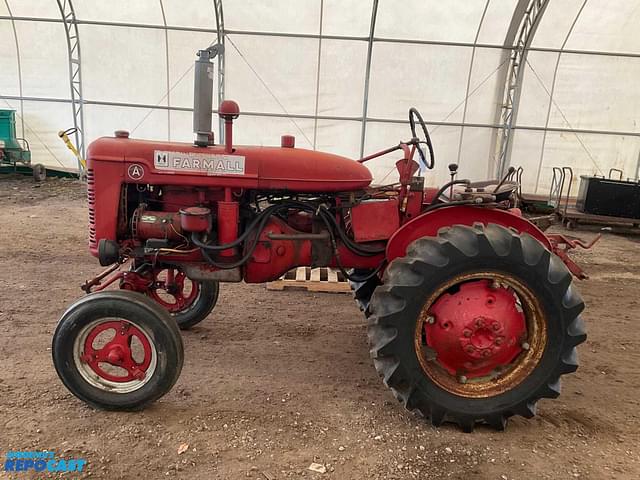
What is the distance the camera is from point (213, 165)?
2.83 metres

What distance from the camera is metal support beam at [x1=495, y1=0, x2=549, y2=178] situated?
9281 mm

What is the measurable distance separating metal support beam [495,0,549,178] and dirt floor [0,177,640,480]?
658 centimetres

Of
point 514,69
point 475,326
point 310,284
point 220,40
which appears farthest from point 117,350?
point 514,69

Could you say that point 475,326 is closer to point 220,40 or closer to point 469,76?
point 469,76

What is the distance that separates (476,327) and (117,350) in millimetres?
1869

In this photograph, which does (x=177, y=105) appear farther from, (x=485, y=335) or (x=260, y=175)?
(x=485, y=335)

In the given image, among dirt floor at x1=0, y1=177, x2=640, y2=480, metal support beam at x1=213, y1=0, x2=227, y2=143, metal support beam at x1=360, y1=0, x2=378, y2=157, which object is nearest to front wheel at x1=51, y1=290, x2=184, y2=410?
dirt floor at x1=0, y1=177, x2=640, y2=480

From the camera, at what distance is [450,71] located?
33.0ft

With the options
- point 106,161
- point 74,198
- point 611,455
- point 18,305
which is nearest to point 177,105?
point 74,198

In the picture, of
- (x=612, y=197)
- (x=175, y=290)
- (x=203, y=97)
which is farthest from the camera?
(x=612, y=197)

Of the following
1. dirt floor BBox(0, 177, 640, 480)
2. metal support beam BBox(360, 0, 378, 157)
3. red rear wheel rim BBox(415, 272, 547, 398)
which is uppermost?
metal support beam BBox(360, 0, 378, 157)

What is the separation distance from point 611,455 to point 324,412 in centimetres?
147

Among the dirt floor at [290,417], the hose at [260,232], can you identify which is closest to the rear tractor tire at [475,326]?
the dirt floor at [290,417]

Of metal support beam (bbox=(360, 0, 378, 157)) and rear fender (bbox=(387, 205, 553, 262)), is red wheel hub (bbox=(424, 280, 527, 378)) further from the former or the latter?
metal support beam (bbox=(360, 0, 378, 157))
